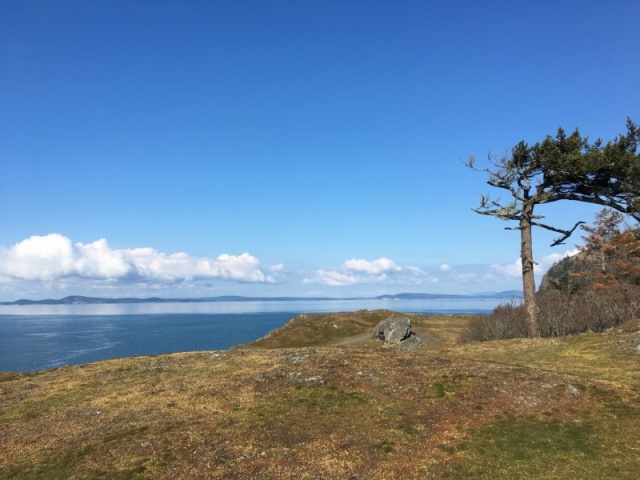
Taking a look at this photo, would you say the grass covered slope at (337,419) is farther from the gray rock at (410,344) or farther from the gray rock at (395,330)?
the gray rock at (395,330)

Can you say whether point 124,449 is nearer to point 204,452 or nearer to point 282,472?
point 204,452

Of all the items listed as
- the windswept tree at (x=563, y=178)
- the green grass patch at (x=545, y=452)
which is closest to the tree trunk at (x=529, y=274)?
the windswept tree at (x=563, y=178)

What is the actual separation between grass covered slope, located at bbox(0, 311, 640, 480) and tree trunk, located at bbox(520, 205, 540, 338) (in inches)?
359

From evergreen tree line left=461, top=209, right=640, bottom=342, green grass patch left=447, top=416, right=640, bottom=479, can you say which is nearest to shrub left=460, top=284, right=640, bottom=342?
evergreen tree line left=461, top=209, right=640, bottom=342

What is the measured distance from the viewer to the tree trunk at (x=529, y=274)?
37969 mm

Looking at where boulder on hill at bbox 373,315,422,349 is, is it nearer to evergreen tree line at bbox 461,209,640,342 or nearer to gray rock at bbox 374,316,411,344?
gray rock at bbox 374,316,411,344

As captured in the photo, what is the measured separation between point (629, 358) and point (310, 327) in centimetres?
5117

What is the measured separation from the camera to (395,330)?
168 ft

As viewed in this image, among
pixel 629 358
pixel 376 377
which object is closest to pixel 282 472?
pixel 376 377

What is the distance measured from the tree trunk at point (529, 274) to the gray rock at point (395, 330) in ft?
50.4

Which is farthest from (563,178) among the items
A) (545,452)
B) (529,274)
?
(545,452)

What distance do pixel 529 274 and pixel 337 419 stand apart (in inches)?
1081

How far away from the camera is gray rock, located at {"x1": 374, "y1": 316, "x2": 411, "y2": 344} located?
5056 cm

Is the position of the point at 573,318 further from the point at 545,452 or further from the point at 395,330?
the point at 545,452
